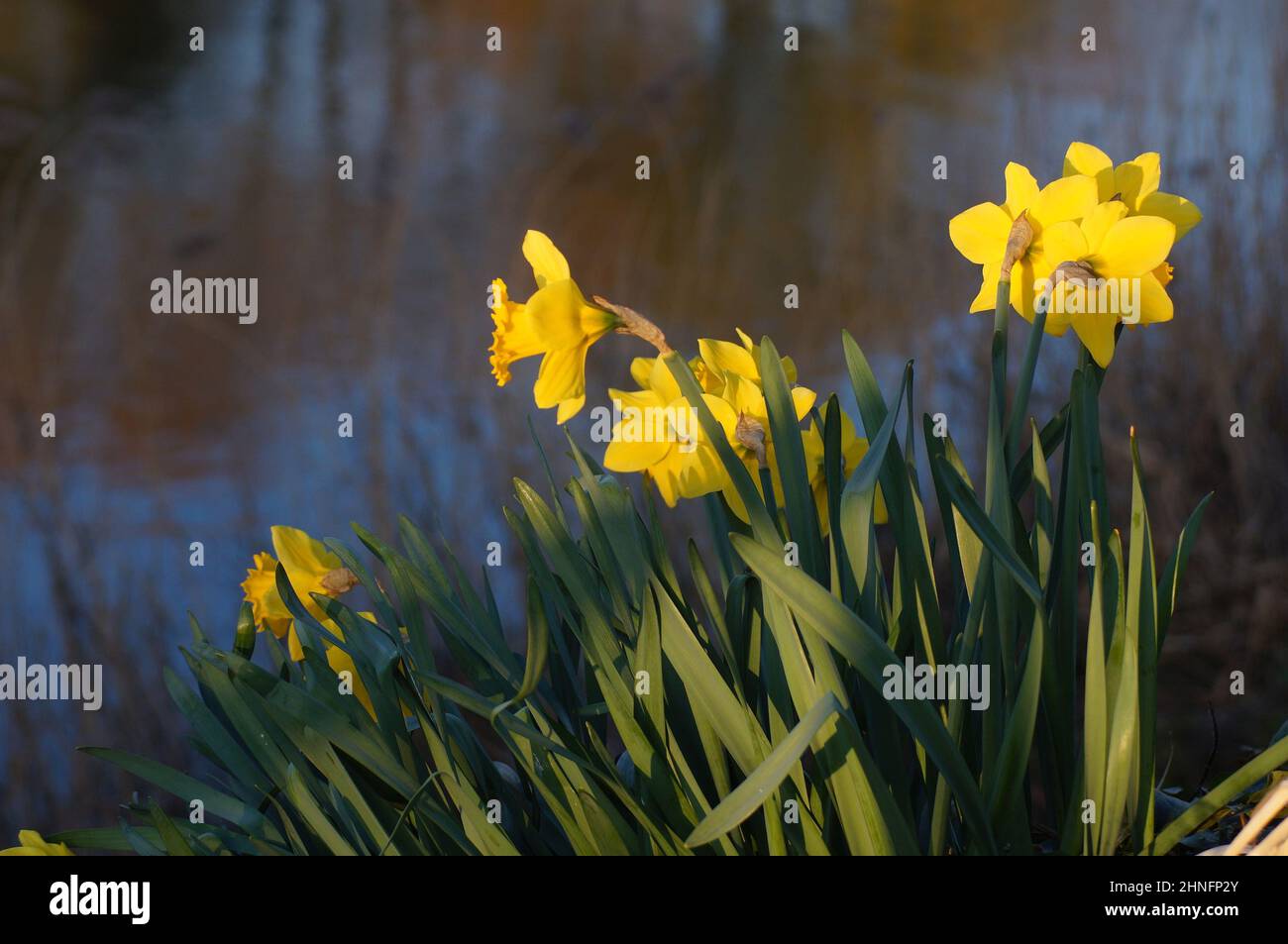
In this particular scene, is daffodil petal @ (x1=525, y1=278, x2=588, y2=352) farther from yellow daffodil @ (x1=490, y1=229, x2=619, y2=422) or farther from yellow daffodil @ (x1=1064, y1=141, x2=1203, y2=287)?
yellow daffodil @ (x1=1064, y1=141, x2=1203, y2=287)

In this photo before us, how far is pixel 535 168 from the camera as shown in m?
2.61

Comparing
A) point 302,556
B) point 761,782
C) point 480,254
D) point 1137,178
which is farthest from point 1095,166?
point 480,254

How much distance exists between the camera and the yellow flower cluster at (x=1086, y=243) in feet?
1.94

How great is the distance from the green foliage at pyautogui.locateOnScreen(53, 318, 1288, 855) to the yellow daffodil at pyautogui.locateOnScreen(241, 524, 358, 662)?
0.05 meters

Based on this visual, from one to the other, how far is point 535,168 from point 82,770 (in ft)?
4.99

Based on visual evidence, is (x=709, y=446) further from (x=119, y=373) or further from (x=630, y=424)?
(x=119, y=373)

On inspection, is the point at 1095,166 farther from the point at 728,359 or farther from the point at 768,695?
the point at 768,695

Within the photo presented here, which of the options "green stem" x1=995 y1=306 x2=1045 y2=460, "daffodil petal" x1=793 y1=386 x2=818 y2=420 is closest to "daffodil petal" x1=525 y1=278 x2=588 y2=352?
"daffodil petal" x1=793 y1=386 x2=818 y2=420

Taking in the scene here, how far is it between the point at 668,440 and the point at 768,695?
140 millimetres

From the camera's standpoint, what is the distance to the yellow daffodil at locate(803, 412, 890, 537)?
2.16 feet

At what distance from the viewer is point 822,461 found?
0.66 metres

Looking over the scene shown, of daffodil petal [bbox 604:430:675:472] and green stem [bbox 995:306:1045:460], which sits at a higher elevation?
green stem [bbox 995:306:1045:460]

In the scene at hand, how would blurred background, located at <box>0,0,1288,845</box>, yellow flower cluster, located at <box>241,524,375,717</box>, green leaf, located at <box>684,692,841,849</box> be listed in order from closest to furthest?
green leaf, located at <box>684,692,841,849</box> → yellow flower cluster, located at <box>241,524,375,717</box> → blurred background, located at <box>0,0,1288,845</box>

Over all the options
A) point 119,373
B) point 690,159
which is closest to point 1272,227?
point 690,159
